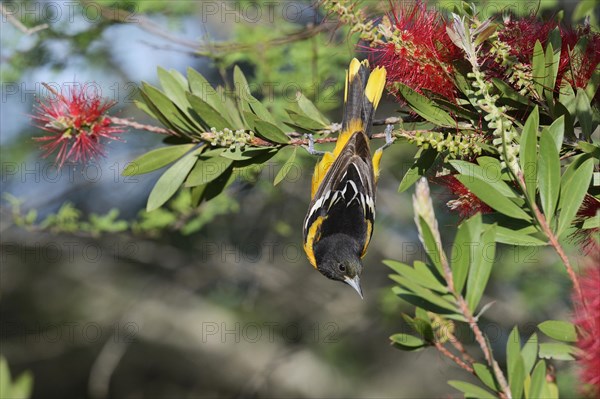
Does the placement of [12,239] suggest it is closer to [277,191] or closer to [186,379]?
[277,191]

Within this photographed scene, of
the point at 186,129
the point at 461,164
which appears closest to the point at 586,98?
the point at 461,164

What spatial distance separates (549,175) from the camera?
1.25m

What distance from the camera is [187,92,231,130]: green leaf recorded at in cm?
186

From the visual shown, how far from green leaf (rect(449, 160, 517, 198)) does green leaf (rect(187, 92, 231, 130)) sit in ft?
2.59

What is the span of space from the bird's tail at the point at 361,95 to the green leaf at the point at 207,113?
906 mm

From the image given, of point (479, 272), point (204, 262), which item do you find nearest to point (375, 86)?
point (479, 272)

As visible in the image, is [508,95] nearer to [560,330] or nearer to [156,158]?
[560,330]

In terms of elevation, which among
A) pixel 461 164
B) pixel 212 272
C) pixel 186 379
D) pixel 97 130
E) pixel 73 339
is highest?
pixel 461 164

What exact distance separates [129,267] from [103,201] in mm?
1257

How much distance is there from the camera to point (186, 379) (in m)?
7.66

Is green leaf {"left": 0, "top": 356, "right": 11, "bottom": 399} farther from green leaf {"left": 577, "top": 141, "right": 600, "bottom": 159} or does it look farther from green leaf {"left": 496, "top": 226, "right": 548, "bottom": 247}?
green leaf {"left": 577, "top": 141, "right": 600, "bottom": 159}

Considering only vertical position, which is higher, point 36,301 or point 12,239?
point 12,239

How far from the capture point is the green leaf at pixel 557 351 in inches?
48.5

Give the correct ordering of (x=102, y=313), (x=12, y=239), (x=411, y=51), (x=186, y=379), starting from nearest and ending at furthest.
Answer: (x=411, y=51) → (x=12, y=239) → (x=102, y=313) → (x=186, y=379)
